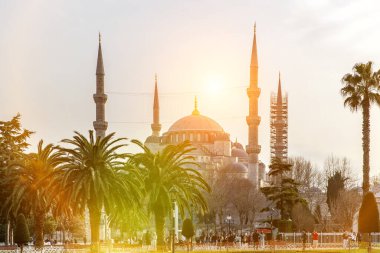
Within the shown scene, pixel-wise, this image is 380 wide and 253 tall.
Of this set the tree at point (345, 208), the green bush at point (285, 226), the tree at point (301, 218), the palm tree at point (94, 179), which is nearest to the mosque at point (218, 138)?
the tree at point (345, 208)

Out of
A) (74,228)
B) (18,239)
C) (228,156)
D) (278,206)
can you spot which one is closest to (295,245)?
(18,239)

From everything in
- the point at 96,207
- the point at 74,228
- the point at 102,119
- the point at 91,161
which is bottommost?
the point at 74,228

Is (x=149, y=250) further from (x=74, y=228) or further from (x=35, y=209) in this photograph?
(x=74, y=228)

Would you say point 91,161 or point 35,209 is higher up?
point 91,161

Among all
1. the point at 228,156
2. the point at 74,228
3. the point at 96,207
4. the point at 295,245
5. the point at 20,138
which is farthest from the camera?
the point at 228,156

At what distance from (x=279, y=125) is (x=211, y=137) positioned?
13.3m

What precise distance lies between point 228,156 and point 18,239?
307 ft

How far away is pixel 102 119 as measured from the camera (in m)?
92.9

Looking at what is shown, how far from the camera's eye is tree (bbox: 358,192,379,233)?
39.1 metres

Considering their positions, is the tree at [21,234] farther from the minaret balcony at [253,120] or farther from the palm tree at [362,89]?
the minaret balcony at [253,120]

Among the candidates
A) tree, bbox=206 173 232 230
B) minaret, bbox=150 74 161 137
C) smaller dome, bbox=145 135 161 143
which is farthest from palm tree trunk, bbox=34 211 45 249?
smaller dome, bbox=145 135 161 143

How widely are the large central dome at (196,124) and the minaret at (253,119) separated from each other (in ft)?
108

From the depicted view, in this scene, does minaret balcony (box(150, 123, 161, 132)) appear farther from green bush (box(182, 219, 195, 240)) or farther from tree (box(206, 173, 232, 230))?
green bush (box(182, 219, 195, 240))

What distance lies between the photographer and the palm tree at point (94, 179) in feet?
112
